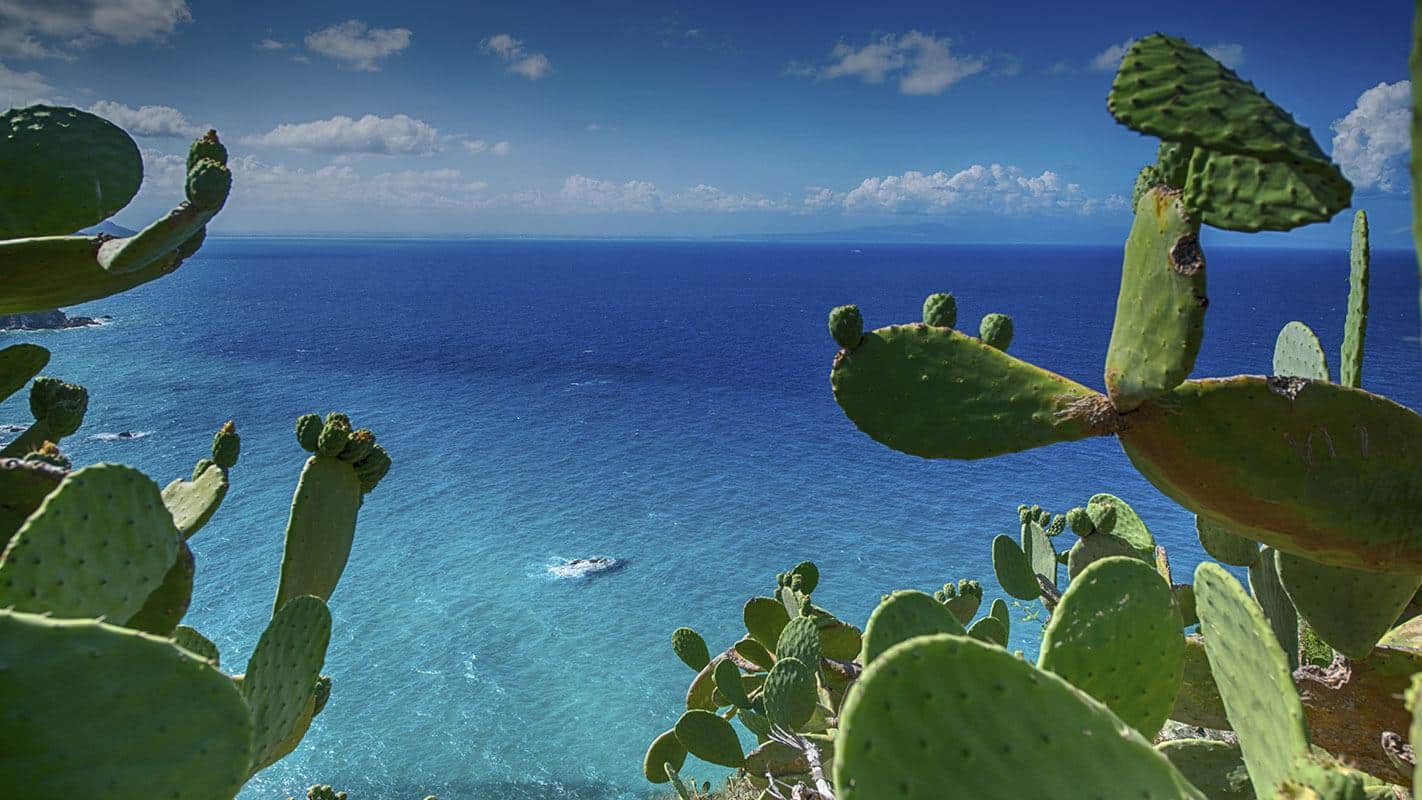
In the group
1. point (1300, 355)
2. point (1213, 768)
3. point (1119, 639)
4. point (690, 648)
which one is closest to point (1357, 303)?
point (1300, 355)

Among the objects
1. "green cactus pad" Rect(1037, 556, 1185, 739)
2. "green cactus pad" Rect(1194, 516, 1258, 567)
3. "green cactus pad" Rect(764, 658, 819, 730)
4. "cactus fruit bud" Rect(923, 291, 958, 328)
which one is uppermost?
"cactus fruit bud" Rect(923, 291, 958, 328)

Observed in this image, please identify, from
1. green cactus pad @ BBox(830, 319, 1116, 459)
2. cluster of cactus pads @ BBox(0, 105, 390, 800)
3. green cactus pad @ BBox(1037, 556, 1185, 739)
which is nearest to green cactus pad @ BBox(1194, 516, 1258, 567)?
green cactus pad @ BBox(830, 319, 1116, 459)

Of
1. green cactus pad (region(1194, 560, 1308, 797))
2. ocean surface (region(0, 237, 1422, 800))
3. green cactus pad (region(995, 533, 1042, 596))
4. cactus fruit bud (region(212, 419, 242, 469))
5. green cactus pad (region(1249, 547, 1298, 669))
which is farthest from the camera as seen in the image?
ocean surface (region(0, 237, 1422, 800))

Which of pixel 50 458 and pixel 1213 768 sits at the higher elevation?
pixel 50 458

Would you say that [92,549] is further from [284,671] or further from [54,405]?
[54,405]

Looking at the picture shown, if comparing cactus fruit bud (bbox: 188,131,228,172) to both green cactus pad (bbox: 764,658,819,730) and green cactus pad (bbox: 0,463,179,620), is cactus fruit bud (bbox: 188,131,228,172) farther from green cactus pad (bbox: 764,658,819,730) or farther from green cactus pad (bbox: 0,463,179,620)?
green cactus pad (bbox: 764,658,819,730)

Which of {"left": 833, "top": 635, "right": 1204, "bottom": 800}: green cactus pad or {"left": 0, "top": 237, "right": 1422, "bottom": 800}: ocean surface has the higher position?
{"left": 833, "top": 635, "right": 1204, "bottom": 800}: green cactus pad

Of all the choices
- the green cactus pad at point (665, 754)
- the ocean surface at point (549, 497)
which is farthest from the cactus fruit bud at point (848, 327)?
the ocean surface at point (549, 497)
